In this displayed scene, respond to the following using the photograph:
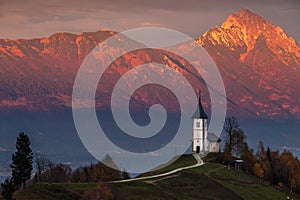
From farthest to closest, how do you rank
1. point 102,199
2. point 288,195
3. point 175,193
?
point 288,195 < point 175,193 < point 102,199

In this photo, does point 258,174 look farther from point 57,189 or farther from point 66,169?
point 57,189

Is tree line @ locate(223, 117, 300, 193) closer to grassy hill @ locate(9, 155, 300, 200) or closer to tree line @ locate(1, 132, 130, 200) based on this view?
grassy hill @ locate(9, 155, 300, 200)

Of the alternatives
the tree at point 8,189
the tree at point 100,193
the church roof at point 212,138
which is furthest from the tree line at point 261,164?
the tree at point 100,193

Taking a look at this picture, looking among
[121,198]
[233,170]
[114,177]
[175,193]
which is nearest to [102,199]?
[121,198]

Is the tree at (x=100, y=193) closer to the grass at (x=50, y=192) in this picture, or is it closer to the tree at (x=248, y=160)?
the grass at (x=50, y=192)

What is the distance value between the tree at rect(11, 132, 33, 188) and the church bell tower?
69805mm

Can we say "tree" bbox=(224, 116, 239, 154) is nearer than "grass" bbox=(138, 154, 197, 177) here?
No

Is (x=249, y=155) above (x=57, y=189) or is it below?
above

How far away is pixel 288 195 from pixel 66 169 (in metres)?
59.5

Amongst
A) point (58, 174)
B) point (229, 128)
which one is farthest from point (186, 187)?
point (229, 128)

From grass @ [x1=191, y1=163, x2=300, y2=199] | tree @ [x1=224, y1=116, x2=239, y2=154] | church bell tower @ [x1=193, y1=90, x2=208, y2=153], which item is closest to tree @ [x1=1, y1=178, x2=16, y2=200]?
grass @ [x1=191, y1=163, x2=300, y2=199]

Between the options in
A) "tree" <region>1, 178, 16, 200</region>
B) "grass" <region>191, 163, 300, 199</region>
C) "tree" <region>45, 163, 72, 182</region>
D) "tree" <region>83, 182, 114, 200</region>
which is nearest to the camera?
"tree" <region>83, 182, 114, 200</region>

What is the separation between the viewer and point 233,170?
545 feet

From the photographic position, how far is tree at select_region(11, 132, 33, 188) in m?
127
